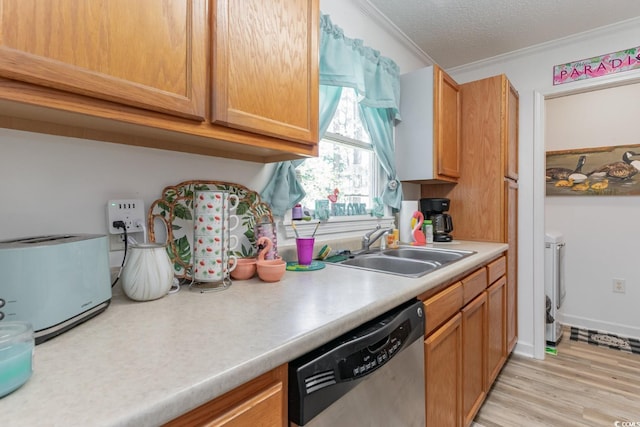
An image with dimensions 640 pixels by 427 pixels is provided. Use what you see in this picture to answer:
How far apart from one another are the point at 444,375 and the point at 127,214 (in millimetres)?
1326

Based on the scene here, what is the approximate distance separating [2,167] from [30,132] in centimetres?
11

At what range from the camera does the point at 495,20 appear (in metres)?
2.12

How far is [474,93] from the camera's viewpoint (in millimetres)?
2383

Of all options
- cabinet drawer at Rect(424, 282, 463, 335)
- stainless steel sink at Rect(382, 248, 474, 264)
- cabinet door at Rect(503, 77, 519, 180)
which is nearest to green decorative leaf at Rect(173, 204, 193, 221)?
cabinet drawer at Rect(424, 282, 463, 335)

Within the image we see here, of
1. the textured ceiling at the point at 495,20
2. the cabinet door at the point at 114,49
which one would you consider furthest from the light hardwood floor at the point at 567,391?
the textured ceiling at the point at 495,20

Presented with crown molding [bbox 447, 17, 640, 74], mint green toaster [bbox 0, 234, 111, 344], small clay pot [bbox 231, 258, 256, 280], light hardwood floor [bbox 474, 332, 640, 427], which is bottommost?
light hardwood floor [bbox 474, 332, 640, 427]

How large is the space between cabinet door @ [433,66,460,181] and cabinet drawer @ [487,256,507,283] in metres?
0.67

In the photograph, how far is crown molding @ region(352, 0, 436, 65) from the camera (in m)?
1.98

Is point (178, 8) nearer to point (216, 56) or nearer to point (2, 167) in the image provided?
point (216, 56)

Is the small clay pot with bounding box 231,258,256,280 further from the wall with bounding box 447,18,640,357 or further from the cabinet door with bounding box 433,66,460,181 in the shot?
the wall with bounding box 447,18,640,357

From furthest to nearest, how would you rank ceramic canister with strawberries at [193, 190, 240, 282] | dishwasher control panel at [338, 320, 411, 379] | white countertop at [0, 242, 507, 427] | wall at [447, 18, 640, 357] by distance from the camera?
wall at [447, 18, 640, 357] < ceramic canister with strawberries at [193, 190, 240, 282] < dishwasher control panel at [338, 320, 411, 379] < white countertop at [0, 242, 507, 427]

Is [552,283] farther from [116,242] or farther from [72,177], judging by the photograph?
[72,177]

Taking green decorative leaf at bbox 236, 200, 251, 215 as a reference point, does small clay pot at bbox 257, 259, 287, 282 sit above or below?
below

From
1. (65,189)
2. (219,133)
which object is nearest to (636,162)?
(219,133)
